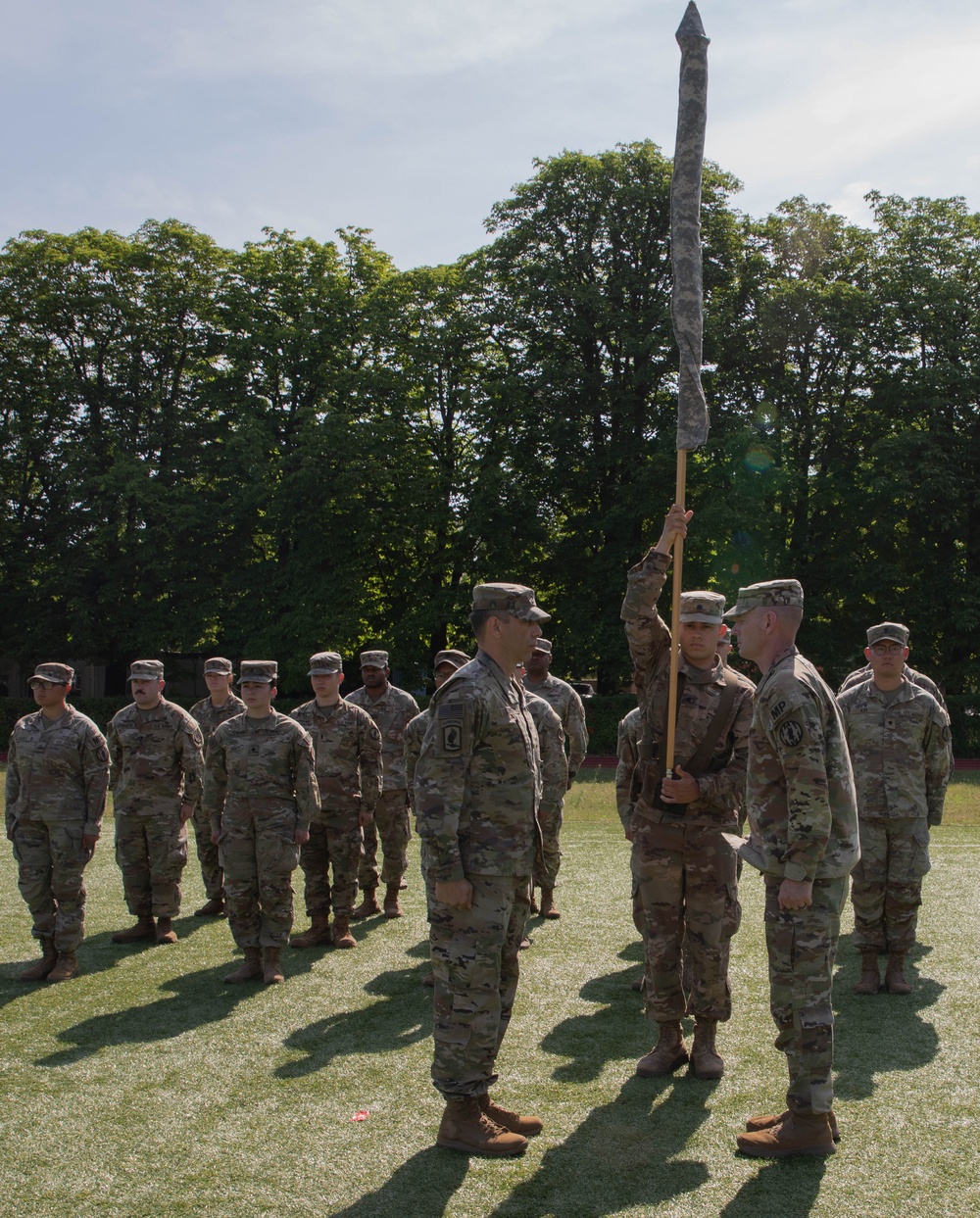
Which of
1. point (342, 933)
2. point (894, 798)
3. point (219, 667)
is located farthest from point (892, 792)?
point (219, 667)

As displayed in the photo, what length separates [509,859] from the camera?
16.5 feet

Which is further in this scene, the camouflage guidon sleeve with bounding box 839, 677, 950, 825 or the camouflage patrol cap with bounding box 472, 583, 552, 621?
the camouflage guidon sleeve with bounding box 839, 677, 950, 825

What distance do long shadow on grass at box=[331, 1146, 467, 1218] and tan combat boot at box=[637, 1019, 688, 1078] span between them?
1398 mm

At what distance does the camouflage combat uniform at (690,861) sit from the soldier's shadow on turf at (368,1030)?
1663 mm

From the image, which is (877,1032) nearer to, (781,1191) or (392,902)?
(781,1191)

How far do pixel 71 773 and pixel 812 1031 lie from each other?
19.2 feet

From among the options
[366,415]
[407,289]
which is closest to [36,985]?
[366,415]

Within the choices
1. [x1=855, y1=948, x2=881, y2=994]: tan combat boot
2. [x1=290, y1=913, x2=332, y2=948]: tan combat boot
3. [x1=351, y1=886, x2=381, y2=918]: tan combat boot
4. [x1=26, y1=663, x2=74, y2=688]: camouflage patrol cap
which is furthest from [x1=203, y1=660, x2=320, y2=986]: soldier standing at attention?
[x1=855, y1=948, x2=881, y2=994]: tan combat boot

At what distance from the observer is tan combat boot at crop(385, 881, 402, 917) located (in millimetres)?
10422

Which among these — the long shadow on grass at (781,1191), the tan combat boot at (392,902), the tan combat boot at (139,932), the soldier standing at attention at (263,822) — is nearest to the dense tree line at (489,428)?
the tan combat boot at (392,902)

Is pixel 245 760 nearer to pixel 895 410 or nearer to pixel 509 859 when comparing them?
pixel 509 859

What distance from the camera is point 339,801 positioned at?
371 inches

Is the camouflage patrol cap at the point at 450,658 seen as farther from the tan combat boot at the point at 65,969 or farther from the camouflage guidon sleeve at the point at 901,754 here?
the tan combat boot at the point at 65,969

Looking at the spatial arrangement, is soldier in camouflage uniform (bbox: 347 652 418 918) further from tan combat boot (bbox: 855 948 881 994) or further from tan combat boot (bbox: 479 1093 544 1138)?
tan combat boot (bbox: 479 1093 544 1138)
